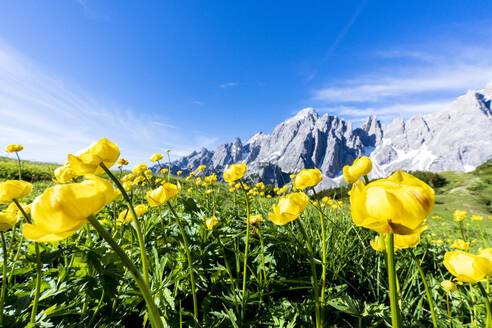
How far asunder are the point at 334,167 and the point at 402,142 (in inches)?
1878

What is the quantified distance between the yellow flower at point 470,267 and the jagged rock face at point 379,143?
3065 inches

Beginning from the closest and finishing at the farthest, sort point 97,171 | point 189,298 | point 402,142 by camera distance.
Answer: point 97,171 < point 189,298 < point 402,142

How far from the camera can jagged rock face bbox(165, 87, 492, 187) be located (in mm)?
82312

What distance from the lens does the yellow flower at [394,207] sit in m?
0.46

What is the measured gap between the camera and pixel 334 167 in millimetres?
93938

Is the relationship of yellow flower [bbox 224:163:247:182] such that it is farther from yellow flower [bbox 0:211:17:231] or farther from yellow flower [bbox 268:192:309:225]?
yellow flower [bbox 0:211:17:231]

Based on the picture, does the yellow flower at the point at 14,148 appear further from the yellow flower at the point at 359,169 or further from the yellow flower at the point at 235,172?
the yellow flower at the point at 359,169

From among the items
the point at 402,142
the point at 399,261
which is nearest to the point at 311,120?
the point at 402,142

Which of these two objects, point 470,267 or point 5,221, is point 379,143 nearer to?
point 470,267

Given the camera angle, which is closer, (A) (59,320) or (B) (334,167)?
(A) (59,320)

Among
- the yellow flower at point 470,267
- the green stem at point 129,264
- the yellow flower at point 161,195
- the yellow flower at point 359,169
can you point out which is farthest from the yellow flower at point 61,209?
the yellow flower at point 470,267

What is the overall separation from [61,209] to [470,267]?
1207 millimetres

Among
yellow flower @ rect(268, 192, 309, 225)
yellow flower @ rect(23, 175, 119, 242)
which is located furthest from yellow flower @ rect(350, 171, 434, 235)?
yellow flower @ rect(23, 175, 119, 242)

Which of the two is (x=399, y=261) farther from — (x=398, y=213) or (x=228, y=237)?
(x=398, y=213)
